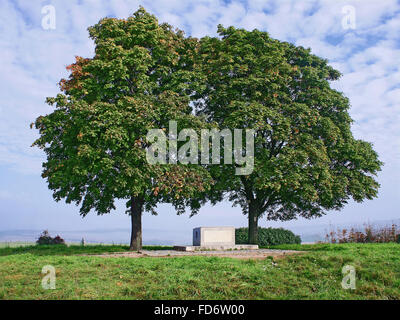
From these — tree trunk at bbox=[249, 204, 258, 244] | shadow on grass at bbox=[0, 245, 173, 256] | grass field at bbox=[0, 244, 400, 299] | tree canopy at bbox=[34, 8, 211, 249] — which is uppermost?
tree canopy at bbox=[34, 8, 211, 249]

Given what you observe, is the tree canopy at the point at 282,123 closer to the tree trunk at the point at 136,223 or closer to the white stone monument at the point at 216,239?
the white stone monument at the point at 216,239

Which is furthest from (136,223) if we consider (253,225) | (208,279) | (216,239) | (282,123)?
(208,279)

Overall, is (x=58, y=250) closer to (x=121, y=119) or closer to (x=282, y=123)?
(x=121, y=119)

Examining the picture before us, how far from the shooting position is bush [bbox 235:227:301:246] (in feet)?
91.5

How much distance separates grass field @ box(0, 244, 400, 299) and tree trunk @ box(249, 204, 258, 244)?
1136 cm

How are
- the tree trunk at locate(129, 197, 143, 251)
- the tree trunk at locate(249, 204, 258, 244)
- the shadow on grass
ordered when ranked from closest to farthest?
the shadow on grass < the tree trunk at locate(129, 197, 143, 251) < the tree trunk at locate(249, 204, 258, 244)

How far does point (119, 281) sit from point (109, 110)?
34.3 feet

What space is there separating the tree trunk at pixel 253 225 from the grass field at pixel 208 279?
1136cm

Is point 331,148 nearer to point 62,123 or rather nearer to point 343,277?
point 343,277

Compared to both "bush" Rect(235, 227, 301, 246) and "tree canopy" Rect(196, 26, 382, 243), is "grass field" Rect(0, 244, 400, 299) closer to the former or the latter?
"tree canopy" Rect(196, 26, 382, 243)

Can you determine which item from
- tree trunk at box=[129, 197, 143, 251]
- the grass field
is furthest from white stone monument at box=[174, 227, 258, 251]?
the grass field

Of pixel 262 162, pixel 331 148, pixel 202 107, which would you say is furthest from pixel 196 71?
pixel 331 148

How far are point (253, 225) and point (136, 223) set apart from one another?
8.05 metres

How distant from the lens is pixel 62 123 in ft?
68.7
